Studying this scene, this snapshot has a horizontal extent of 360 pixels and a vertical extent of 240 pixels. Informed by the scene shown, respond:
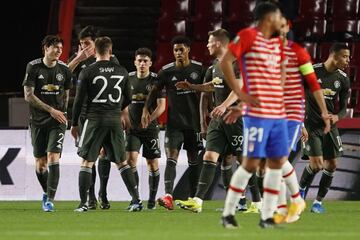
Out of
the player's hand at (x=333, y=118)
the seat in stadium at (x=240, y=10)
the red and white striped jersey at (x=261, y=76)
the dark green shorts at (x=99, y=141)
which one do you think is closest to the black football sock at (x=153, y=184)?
the dark green shorts at (x=99, y=141)

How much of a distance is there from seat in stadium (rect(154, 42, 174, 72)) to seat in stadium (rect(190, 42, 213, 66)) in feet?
1.20

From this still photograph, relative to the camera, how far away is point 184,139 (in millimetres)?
13953

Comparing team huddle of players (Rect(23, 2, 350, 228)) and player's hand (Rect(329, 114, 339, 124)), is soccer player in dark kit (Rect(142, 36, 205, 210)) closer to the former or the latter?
team huddle of players (Rect(23, 2, 350, 228))

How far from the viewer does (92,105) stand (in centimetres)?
1279

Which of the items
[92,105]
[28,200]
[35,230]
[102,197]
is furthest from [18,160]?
[35,230]

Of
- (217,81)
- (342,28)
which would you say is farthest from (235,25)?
(217,81)

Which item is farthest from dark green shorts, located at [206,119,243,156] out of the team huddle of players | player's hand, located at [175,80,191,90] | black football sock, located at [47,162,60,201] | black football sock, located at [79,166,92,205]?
black football sock, located at [47,162,60,201]

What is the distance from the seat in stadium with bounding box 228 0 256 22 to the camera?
20672 mm

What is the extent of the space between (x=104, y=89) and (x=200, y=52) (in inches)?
297

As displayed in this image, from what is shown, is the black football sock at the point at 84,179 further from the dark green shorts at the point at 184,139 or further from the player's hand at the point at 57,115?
the dark green shorts at the point at 184,139

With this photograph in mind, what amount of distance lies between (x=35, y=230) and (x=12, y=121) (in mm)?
7303

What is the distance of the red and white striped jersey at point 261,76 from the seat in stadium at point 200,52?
10268mm

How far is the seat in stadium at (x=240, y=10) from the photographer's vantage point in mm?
20672

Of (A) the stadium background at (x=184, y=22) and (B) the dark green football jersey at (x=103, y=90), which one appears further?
(A) the stadium background at (x=184, y=22)
